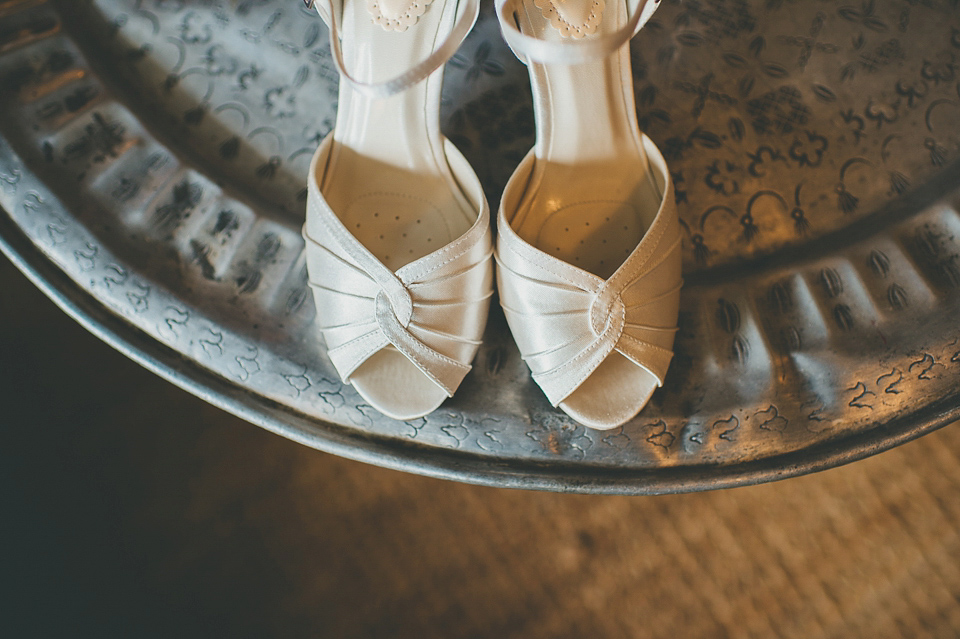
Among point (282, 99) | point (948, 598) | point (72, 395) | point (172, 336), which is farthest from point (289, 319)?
point (948, 598)

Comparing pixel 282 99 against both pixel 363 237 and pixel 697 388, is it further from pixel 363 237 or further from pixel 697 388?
pixel 697 388

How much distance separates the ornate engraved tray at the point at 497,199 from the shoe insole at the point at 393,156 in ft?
0.32

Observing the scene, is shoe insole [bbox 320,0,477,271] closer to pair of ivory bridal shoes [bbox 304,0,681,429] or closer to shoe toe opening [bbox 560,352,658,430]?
pair of ivory bridal shoes [bbox 304,0,681,429]

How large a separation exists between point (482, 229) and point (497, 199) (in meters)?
0.17

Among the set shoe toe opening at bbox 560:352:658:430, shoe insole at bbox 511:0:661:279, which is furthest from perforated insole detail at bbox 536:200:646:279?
shoe toe opening at bbox 560:352:658:430

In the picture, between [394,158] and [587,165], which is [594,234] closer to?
[587,165]

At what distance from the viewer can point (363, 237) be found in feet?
1.91

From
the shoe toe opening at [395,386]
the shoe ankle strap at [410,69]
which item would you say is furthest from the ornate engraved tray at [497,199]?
the shoe ankle strap at [410,69]

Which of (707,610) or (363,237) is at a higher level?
(363,237)

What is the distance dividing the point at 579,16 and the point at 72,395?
2.84ft

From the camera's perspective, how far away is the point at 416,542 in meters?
0.79

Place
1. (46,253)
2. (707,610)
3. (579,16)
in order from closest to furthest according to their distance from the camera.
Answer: (579,16)
(46,253)
(707,610)

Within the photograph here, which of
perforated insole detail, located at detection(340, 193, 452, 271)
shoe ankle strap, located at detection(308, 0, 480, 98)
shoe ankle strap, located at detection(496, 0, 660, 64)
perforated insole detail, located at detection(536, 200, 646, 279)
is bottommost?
perforated insole detail, located at detection(340, 193, 452, 271)

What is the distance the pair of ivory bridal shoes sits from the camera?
0.50m
